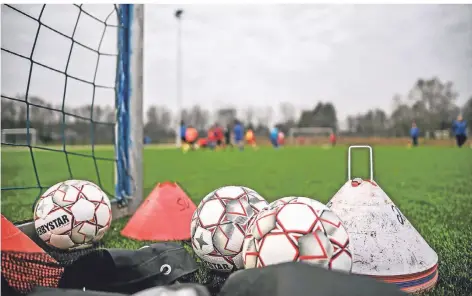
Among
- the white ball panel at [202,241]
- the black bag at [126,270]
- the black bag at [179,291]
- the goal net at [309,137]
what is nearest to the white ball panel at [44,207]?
the black bag at [126,270]

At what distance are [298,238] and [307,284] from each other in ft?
1.13

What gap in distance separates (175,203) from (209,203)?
1.16 metres

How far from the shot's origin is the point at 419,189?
660 cm

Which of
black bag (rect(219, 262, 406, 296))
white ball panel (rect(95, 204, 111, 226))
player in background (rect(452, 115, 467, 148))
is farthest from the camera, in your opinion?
player in background (rect(452, 115, 467, 148))

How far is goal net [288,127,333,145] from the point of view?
146ft

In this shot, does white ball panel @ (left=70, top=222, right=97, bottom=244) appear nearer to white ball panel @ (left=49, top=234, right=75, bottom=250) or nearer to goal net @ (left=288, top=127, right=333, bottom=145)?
white ball panel @ (left=49, top=234, right=75, bottom=250)

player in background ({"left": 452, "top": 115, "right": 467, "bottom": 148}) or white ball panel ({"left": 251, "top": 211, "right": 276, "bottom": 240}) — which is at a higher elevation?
player in background ({"left": 452, "top": 115, "right": 467, "bottom": 148})

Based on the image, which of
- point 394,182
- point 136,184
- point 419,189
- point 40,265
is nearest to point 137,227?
point 136,184

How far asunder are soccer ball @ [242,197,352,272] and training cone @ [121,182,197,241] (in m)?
1.60

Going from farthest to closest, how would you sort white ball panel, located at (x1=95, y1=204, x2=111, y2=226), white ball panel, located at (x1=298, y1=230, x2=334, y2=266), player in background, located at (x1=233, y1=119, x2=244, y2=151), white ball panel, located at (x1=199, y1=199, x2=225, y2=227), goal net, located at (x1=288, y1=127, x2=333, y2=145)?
goal net, located at (x1=288, y1=127, x2=333, y2=145), player in background, located at (x1=233, y1=119, x2=244, y2=151), white ball panel, located at (x1=95, y1=204, x2=111, y2=226), white ball panel, located at (x1=199, y1=199, x2=225, y2=227), white ball panel, located at (x1=298, y1=230, x2=334, y2=266)

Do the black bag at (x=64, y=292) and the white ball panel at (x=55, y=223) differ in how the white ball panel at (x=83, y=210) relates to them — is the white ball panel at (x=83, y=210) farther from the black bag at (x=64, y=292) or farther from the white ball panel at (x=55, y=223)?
the black bag at (x=64, y=292)

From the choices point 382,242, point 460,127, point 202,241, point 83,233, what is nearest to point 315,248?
point 382,242

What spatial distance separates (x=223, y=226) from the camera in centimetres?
243

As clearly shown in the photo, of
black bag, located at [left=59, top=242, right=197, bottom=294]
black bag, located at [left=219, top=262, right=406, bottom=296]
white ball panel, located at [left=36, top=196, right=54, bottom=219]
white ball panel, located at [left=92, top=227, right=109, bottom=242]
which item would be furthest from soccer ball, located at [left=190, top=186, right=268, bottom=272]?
white ball panel, located at [left=36, top=196, right=54, bottom=219]
